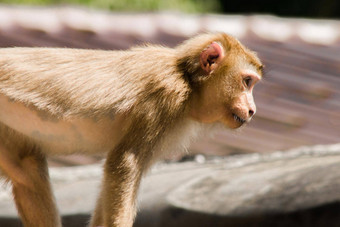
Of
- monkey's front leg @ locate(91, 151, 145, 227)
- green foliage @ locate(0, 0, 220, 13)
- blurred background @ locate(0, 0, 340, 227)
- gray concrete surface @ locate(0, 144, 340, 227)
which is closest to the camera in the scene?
monkey's front leg @ locate(91, 151, 145, 227)

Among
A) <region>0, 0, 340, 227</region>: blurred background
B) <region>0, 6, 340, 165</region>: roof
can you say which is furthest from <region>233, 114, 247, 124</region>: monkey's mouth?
<region>0, 6, 340, 165</region>: roof

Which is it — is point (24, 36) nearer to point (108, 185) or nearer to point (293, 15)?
point (108, 185)

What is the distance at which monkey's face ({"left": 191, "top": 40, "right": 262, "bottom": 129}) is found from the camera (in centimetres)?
452

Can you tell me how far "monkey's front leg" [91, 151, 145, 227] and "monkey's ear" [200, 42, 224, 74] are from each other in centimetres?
72

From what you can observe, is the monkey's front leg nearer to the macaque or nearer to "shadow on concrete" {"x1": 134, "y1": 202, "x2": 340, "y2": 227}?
the macaque

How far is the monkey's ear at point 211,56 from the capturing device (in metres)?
4.48

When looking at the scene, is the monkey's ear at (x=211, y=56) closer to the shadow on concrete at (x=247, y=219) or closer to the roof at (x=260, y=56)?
the shadow on concrete at (x=247, y=219)

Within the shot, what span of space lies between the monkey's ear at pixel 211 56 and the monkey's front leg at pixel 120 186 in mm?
715

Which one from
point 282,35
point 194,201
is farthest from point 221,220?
point 282,35

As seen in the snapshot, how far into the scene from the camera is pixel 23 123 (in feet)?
14.4

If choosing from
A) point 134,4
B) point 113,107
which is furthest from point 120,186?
point 134,4

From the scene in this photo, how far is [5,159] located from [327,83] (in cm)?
457

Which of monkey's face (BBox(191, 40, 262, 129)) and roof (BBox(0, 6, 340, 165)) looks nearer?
monkey's face (BBox(191, 40, 262, 129))

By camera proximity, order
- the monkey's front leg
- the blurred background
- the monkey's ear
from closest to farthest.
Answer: the monkey's front leg → the monkey's ear → the blurred background
